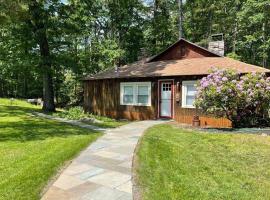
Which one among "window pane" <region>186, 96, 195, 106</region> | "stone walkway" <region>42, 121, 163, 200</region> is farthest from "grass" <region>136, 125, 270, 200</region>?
"window pane" <region>186, 96, 195, 106</region>

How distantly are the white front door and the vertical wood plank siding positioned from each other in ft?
0.97

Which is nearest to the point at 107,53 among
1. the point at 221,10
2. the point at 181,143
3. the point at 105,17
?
the point at 105,17

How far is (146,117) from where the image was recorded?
683 inches

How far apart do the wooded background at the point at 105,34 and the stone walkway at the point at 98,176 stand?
1265 cm

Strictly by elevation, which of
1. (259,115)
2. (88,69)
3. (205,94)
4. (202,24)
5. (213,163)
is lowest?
(213,163)

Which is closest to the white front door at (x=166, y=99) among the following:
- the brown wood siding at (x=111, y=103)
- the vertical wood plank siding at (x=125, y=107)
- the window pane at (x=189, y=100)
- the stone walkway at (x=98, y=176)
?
the vertical wood plank siding at (x=125, y=107)

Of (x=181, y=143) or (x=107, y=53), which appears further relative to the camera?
(x=107, y=53)

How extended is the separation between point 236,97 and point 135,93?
730 centimetres

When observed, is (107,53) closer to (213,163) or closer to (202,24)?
(202,24)

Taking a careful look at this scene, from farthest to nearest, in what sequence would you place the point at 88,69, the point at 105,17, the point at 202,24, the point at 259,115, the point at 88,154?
the point at 202,24
the point at 105,17
the point at 88,69
the point at 259,115
the point at 88,154

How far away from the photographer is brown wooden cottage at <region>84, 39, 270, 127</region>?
615 inches

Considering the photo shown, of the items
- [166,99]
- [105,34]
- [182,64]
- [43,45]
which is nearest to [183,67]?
[182,64]

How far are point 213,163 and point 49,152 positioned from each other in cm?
421

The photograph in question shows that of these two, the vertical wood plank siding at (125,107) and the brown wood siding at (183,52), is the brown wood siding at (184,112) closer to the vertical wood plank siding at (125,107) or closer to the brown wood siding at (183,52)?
the vertical wood plank siding at (125,107)
